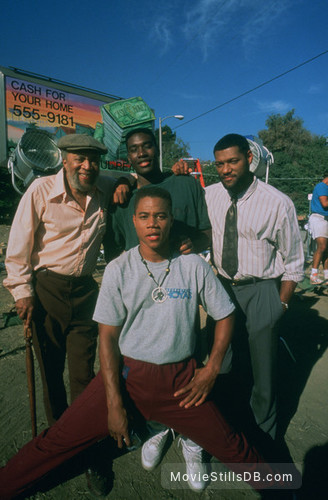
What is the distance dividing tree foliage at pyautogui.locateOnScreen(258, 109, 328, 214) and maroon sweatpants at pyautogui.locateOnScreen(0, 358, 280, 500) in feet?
87.9

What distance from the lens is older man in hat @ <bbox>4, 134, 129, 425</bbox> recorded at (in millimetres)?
2348

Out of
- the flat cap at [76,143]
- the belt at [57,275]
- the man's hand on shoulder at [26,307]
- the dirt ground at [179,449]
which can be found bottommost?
the dirt ground at [179,449]

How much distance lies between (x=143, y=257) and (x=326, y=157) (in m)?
38.7

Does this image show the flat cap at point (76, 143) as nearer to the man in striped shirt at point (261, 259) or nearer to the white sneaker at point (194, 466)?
the man in striped shirt at point (261, 259)

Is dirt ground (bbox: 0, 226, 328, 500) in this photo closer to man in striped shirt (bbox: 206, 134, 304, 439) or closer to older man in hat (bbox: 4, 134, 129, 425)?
man in striped shirt (bbox: 206, 134, 304, 439)

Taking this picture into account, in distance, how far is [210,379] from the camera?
74.1 inches

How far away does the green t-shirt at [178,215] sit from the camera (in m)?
2.59


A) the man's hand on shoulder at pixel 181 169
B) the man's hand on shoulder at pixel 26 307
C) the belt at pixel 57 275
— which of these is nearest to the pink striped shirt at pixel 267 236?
the man's hand on shoulder at pixel 181 169

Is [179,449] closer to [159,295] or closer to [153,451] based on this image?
[153,451]

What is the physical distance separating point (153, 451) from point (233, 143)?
2.49 meters

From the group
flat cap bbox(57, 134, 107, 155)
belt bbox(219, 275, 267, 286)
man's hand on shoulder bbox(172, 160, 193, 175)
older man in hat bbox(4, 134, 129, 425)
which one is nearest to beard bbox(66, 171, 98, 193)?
older man in hat bbox(4, 134, 129, 425)

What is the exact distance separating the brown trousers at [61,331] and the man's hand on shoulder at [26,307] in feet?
0.23

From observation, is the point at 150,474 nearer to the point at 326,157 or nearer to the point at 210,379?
the point at 210,379

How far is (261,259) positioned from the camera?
253 centimetres
